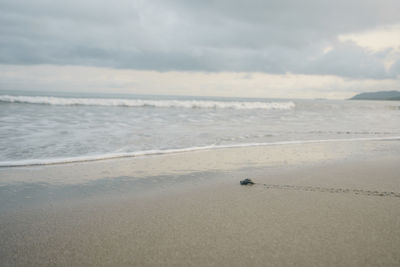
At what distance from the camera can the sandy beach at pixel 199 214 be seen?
220 centimetres

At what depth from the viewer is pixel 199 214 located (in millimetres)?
3047

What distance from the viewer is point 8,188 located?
3.84m

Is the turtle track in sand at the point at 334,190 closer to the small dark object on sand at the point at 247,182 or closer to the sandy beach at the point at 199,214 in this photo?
the sandy beach at the point at 199,214

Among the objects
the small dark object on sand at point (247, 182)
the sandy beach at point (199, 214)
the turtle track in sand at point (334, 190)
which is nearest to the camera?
the sandy beach at point (199, 214)

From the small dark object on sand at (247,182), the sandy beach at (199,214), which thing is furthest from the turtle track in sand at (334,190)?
the small dark object on sand at (247,182)

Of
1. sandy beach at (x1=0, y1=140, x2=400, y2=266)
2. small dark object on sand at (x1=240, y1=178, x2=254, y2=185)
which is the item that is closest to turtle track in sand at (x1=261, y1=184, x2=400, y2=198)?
sandy beach at (x1=0, y1=140, x2=400, y2=266)

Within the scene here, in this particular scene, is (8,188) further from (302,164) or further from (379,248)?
(302,164)

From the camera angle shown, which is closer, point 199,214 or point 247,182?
point 199,214

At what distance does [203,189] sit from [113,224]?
5.00 feet

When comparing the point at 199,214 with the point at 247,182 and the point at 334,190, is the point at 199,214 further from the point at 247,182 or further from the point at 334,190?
the point at 334,190

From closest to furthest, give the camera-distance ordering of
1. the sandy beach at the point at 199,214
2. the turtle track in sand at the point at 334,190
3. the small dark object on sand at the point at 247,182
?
the sandy beach at the point at 199,214, the turtle track in sand at the point at 334,190, the small dark object on sand at the point at 247,182

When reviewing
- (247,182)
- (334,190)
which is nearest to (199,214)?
(247,182)

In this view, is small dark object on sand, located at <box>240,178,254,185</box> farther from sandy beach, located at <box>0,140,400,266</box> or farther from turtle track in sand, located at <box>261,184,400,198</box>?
turtle track in sand, located at <box>261,184,400,198</box>

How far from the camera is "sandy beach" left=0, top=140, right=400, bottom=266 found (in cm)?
220
